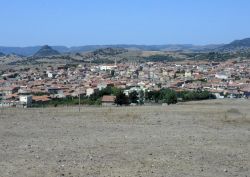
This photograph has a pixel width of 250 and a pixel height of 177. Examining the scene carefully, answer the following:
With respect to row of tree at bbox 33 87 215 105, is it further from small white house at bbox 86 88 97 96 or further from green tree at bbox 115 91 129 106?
small white house at bbox 86 88 97 96

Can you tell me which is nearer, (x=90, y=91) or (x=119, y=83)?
(x=90, y=91)

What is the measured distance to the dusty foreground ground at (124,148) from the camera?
10.9m

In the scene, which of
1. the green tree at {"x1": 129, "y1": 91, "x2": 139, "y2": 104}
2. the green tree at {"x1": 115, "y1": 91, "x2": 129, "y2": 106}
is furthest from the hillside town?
the green tree at {"x1": 115, "y1": 91, "x2": 129, "y2": 106}

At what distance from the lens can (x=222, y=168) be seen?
1130 cm

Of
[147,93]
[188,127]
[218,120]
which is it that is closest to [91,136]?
[188,127]

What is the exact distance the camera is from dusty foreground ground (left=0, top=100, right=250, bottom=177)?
10945 millimetres

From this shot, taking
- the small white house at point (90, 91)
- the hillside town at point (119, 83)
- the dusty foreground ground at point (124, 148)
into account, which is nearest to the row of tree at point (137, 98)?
the hillside town at point (119, 83)

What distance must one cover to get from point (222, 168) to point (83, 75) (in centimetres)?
9198

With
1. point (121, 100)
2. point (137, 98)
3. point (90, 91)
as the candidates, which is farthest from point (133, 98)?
point (90, 91)

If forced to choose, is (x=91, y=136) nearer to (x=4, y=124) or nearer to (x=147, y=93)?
(x=4, y=124)

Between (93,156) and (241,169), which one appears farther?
(93,156)

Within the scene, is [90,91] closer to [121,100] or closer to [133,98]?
[133,98]

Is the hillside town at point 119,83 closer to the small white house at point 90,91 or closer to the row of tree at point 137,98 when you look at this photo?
the small white house at point 90,91

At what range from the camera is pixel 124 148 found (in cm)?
1388
